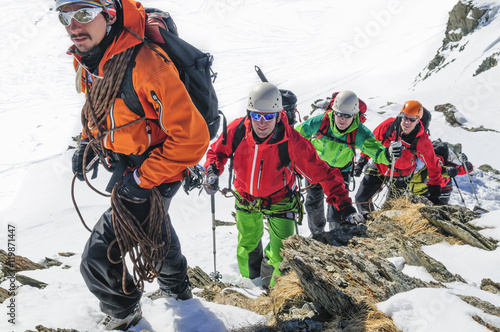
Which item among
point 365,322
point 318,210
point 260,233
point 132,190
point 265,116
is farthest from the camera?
point 318,210

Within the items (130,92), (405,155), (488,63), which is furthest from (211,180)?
(488,63)

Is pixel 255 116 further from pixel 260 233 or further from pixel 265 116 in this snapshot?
pixel 260 233

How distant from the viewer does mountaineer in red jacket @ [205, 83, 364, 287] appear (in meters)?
4.54

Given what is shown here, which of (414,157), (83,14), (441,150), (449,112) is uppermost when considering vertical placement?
(83,14)

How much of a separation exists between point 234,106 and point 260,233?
31667 millimetres

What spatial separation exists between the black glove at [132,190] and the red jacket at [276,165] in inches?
75.7

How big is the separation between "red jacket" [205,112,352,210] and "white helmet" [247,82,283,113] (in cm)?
22

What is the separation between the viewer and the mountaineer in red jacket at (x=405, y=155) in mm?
6730

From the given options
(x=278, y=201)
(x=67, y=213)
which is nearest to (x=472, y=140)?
(x=278, y=201)

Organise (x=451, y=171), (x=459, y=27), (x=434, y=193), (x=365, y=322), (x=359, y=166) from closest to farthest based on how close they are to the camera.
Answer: (x=365, y=322) → (x=434, y=193) → (x=359, y=166) → (x=451, y=171) → (x=459, y=27)

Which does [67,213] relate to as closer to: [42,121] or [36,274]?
[36,274]

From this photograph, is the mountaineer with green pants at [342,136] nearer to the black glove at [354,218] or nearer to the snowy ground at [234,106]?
the black glove at [354,218]

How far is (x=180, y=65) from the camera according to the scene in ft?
9.34

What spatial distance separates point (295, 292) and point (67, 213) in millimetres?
9504
